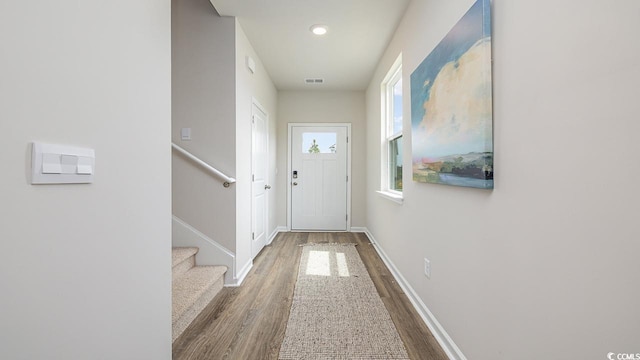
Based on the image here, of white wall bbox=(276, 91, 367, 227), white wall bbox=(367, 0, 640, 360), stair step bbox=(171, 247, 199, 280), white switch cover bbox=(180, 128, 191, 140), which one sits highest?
white wall bbox=(276, 91, 367, 227)

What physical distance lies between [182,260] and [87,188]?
161 centimetres

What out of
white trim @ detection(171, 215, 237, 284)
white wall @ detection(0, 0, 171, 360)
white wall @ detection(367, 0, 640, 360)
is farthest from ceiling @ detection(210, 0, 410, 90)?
white trim @ detection(171, 215, 237, 284)

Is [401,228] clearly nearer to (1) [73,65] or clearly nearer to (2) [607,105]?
(2) [607,105]

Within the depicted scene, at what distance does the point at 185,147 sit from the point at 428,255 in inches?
87.6

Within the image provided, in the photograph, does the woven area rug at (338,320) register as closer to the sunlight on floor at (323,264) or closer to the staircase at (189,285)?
the sunlight on floor at (323,264)

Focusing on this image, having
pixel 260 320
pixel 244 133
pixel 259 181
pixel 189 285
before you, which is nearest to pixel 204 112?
pixel 244 133

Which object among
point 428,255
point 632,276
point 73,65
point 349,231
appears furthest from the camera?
point 349,231

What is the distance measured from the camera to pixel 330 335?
1.72m

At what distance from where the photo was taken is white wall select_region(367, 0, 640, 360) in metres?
0.66

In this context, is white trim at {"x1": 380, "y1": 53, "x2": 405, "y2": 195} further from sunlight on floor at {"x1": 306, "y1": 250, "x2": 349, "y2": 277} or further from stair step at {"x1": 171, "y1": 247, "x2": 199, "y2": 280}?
stair step at {"x1": 171, "y1": 247, "x2": 199, "y2": 280}

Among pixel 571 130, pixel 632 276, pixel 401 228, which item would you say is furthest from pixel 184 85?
pixel 632 276

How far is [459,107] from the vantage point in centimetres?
134

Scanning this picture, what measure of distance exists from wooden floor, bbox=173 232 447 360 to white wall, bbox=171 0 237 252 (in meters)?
0.50

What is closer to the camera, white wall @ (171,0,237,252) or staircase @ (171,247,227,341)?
staircase @ (171,247,227,341)
